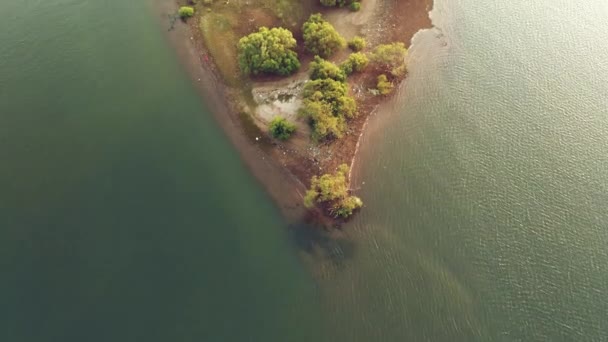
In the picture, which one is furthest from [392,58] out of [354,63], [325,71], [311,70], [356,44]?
[311,70]

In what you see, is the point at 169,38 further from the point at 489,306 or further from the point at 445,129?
the point at 489,306

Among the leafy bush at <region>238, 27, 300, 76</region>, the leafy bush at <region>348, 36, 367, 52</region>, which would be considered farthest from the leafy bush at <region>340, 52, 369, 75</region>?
the leafy bush at <region>238, 27, 300, 76</region>

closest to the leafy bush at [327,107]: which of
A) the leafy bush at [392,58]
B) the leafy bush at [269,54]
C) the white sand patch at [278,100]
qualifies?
the white sand patch at [278,100]

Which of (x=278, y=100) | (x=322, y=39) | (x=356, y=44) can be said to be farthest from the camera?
(x=356, y=44)

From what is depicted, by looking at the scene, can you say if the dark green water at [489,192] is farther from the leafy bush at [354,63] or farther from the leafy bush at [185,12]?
the leafy bush at [185,12]

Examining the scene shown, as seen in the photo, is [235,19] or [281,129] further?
[235,19]

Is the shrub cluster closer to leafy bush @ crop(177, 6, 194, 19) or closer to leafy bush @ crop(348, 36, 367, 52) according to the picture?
leafy bush @ crop(348, 36, 367, 52)

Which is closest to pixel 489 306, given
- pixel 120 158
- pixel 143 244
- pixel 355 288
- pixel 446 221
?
pixel 446 221

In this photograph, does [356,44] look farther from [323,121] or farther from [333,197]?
[333,197]

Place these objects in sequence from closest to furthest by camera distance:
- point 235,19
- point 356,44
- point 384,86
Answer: point 384,86, point 356,44, point 235,19
